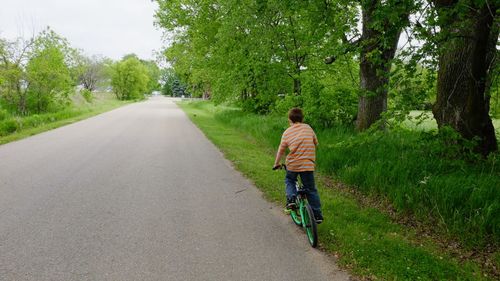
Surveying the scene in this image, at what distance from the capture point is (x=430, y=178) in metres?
5.61

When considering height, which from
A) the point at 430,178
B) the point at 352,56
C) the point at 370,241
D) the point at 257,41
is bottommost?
the point at 370,241

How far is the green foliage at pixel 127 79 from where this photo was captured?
6281 centimetres

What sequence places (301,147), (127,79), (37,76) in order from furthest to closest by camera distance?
(127,79) < (37,76) < (301,147)

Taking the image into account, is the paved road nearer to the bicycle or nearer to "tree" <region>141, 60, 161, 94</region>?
the bicycle

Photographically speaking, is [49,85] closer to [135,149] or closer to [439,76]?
[135,149]

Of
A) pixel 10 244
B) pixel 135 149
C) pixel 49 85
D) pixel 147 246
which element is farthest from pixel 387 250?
pixel 49 85

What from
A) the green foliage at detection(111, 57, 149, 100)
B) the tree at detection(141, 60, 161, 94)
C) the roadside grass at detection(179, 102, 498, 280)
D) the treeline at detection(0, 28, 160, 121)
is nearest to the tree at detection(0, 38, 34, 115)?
the treeline at detection(0, 28, 160, 121)

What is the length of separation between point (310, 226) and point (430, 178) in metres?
2.59

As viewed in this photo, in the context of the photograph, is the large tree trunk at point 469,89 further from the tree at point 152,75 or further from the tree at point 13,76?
the tree at point 152,75

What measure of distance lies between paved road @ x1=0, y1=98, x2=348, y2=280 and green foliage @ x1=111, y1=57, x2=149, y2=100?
57944 millimetres

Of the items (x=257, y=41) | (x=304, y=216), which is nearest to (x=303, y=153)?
(x=304, y=216)

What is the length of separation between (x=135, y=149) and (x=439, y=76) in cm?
904

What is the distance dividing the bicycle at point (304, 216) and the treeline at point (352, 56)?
224 centimetres

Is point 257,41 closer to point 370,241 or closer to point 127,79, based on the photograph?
point 370,241
